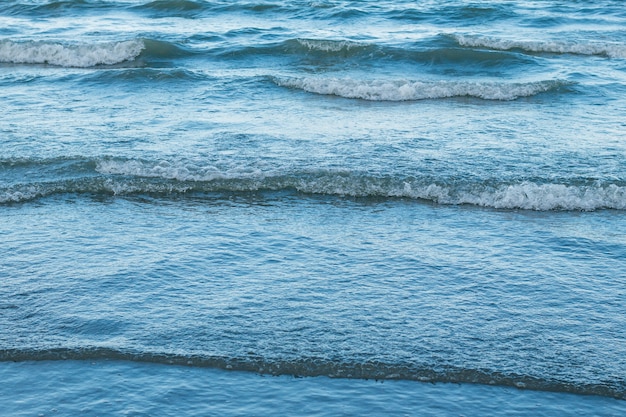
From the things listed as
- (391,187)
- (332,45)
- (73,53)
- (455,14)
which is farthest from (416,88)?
(455,14)

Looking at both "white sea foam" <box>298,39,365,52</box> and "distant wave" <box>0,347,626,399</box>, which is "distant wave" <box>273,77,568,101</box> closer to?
"white sea foam" <box>298,39,365,52</box>

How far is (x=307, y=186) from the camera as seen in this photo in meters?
9.92

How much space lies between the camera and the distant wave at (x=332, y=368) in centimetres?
590

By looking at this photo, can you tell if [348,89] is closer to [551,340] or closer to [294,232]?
[294,232]

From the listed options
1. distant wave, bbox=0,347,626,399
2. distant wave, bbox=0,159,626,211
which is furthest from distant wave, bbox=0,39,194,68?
distant wave, bbox=0,347,626,399

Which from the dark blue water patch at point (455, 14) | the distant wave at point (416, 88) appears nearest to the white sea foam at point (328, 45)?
the distant wave at point (416, 88)

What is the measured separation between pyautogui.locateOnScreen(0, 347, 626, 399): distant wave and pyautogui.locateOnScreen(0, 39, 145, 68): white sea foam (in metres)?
12.4

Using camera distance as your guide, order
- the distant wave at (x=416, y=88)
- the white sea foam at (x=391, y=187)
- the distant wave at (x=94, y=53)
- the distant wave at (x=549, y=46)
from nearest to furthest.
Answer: the white sea foam at (x=391, y=187)
the distant wave at (x=416, y=88)
the distant wave at (x=549, y=46)
the distant wave at (x=94, y=53)

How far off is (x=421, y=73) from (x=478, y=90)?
216cm

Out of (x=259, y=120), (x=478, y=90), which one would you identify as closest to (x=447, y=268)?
(x=259, y=120)

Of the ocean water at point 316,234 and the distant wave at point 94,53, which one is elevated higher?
the distant wave at point 94,53

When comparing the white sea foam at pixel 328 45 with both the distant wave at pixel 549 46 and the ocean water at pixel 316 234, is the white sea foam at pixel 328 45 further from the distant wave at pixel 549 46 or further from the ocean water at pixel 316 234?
the distant wave at pixel 549 46

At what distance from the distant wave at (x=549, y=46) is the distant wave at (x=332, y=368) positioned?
13027mm

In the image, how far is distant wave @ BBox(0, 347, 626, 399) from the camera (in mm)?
5898
